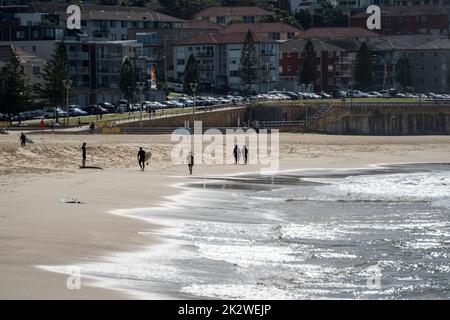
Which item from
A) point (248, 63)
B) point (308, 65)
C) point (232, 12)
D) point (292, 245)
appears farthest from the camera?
point (232, 12)

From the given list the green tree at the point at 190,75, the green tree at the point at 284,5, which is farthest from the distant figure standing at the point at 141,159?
the green tree at the point at 284,5

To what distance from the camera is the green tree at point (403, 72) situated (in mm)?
122875

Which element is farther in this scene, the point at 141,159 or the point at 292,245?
the point at 141,159

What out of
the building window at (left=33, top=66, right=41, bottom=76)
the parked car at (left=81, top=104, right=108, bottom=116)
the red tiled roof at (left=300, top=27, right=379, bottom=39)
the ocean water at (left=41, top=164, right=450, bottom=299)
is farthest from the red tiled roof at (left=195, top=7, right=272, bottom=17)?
the ocean water at (left=41, top=164, right=450, bottom=299)

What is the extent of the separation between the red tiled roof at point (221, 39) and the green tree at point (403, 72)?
13.7 meters

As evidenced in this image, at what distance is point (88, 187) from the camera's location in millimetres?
40906

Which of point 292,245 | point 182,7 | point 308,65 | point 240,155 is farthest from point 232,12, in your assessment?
point 292,245

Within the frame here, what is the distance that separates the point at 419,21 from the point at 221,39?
115 ft

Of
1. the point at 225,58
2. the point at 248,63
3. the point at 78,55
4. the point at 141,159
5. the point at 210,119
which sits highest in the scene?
the point at 78,55

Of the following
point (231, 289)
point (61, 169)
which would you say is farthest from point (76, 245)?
point (61, 169)

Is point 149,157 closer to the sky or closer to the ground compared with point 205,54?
closer to the ground

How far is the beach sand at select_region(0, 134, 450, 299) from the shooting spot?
2561 centimetres

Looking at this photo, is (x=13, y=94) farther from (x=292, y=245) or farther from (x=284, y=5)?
(x=284, y=5)

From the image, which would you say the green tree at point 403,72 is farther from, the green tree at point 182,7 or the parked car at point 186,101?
the green tree at point 182,7
